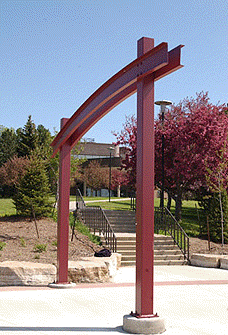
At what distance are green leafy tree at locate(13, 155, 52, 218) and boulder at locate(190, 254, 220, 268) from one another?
231 inches

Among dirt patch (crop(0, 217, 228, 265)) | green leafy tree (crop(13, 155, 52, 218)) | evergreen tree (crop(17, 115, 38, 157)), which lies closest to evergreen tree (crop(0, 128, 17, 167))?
evergreen tree (crop(17, 115, 38, 157))

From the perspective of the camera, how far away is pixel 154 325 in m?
5.37

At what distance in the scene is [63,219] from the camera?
8766 millimetres

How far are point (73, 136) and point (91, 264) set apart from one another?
288cm

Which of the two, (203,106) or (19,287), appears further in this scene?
(203,106)

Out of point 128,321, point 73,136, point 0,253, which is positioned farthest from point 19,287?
point 128,321

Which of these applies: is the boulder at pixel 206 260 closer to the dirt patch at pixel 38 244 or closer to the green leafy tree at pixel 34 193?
the dirt patch at pixel 38 244

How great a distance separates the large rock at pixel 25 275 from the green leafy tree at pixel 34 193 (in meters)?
7.37

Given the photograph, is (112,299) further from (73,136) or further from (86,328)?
(73,136)

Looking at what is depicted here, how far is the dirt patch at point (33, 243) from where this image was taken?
1062 cm

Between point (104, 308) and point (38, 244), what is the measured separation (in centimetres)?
602

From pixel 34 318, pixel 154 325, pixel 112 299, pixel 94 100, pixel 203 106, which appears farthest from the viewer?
pixel 203 106

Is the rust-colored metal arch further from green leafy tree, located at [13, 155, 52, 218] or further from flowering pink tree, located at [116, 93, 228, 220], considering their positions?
flowering pink tree, located at [116, 93, 228, 220]

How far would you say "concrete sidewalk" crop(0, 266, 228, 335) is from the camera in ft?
18.5
